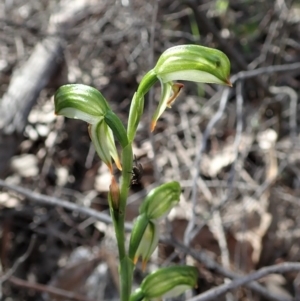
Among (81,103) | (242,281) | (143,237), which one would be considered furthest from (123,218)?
(242,281)

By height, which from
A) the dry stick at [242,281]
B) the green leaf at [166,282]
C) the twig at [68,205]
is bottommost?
the dry stick at [242,281]

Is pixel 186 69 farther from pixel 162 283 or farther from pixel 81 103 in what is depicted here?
pixel 162 283

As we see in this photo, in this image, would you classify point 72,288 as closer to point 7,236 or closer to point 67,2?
point 7,236

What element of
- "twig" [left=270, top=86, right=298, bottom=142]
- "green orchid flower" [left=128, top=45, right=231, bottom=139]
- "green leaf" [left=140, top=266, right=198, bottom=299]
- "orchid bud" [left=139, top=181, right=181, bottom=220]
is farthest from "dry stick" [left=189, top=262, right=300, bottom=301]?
"twig" [left=270, top=86, right=298, bottom=142]

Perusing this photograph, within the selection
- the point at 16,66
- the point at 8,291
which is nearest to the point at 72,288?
the point at 8,291

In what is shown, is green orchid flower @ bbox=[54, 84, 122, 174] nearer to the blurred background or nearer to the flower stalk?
the flower stalk

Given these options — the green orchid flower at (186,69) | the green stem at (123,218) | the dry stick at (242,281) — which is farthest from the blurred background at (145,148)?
the green orchid flower at (186,69)

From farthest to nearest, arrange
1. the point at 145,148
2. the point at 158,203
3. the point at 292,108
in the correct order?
the point at 145,148
the point at 292,108
the point at 158,203

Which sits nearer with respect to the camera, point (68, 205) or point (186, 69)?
point (186, 69)

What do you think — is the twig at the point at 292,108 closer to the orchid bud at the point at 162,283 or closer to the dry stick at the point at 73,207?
the dry stick at the point at 73,207
